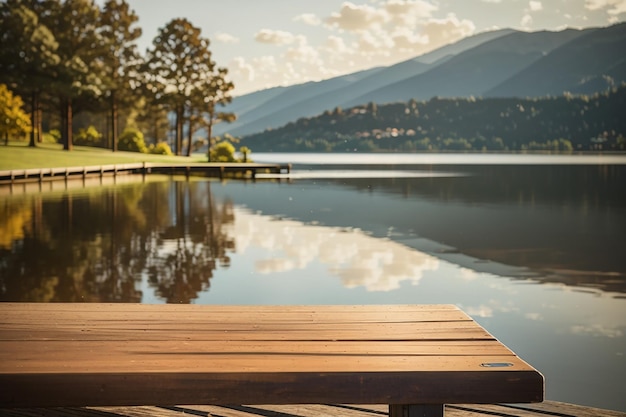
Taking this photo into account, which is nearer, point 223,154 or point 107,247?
point 107,247

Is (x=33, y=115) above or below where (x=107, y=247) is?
above

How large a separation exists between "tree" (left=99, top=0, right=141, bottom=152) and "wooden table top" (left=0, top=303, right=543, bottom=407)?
74418 mm

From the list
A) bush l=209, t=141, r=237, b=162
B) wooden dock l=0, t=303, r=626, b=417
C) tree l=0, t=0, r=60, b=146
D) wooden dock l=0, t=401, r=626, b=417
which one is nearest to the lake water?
wooden dock l=0, t=401, r=626, b=417

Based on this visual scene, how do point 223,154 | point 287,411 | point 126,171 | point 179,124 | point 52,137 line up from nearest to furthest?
point 287,411
point 126,171
point 223,154
point 52,137
point 179,124

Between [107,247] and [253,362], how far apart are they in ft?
53.8

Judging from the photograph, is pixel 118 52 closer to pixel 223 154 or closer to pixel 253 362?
pixel 223 154

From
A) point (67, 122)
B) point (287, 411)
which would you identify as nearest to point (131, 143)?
point (67, 122)

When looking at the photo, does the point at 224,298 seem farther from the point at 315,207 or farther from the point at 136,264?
the point at 315,207

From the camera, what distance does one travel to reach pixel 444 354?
3174 mm

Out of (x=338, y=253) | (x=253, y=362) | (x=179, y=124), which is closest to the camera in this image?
(x=253, y=362)

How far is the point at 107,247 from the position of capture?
1878cm

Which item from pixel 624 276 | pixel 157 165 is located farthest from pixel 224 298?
pixel 157 165

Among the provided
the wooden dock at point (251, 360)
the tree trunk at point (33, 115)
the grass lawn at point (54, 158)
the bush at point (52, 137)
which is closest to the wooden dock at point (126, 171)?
the grass lawn at point (54, 158)

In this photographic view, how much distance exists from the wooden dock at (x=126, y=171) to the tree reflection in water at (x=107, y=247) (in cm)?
1291
